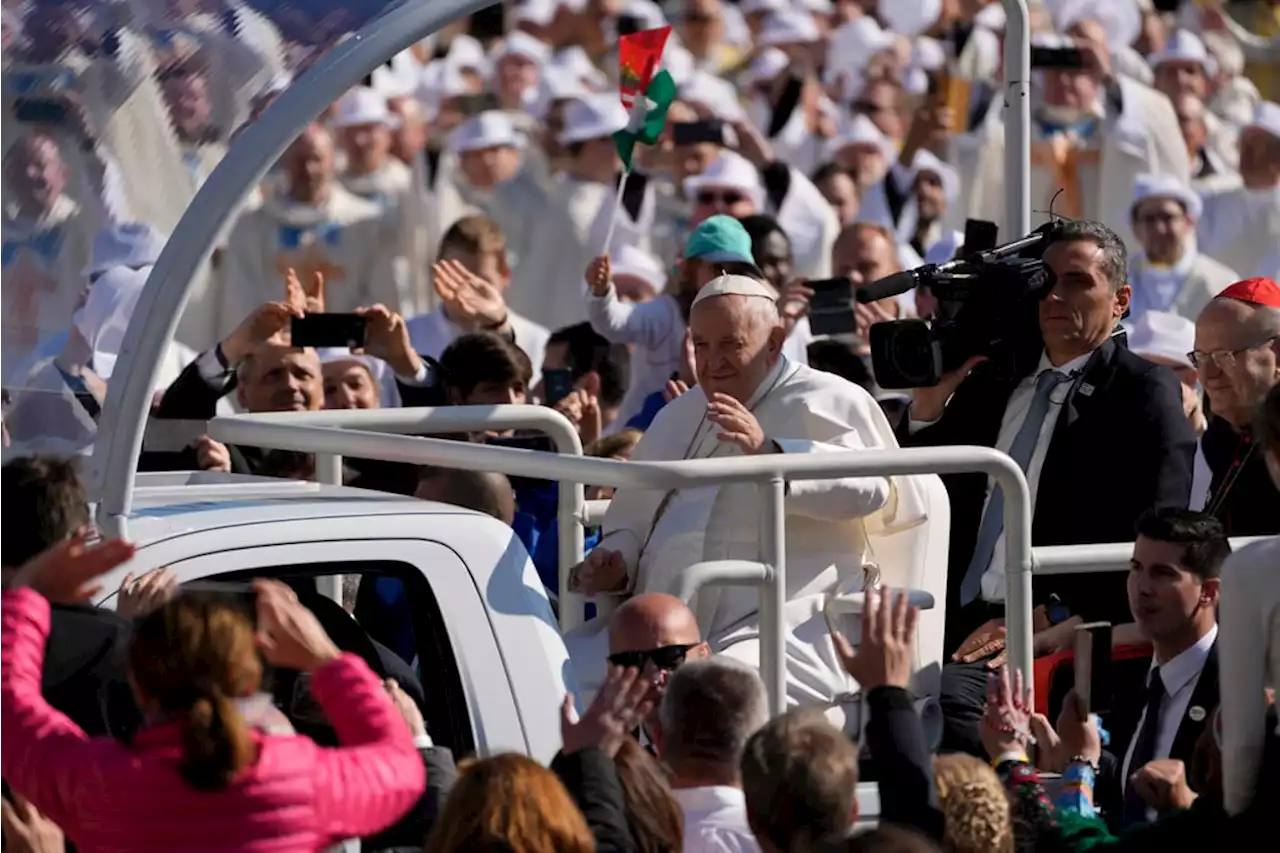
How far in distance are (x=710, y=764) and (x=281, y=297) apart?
8498 mm

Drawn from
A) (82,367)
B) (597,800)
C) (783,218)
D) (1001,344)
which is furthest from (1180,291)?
(597,800)

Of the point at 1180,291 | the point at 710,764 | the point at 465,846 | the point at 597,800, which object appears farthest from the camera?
the point at 1180,291

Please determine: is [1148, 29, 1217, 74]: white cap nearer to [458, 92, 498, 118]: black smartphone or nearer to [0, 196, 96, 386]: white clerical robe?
[458, 92, 498, 118]: black smartphone

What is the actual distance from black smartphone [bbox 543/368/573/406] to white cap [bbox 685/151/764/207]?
3793 mm

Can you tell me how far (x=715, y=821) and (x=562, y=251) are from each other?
10.4m

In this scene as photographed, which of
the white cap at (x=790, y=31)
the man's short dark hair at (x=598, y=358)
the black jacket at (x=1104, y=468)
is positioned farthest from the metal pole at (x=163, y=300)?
the white cap at (x=790, y=31)

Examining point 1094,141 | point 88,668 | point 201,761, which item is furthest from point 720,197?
point 201,761

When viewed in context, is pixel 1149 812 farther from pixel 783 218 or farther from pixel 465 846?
pixel 783 218

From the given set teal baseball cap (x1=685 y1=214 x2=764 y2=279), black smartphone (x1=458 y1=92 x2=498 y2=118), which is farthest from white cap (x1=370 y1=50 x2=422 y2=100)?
teal baseball cap (x1=685 y1=214 x2=764 y2=279)

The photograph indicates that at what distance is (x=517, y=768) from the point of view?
12.9 ft

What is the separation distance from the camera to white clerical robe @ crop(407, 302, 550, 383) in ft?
36.1

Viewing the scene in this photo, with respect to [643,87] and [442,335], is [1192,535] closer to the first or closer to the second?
[643,87]

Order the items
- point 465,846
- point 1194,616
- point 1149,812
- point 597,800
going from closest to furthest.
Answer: point 465,846, point 597,800, point 1149,812, point 1194,616

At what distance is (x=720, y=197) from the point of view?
1231 centimetres
